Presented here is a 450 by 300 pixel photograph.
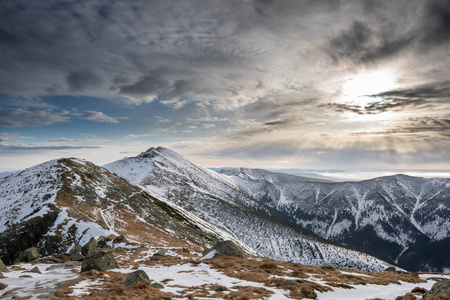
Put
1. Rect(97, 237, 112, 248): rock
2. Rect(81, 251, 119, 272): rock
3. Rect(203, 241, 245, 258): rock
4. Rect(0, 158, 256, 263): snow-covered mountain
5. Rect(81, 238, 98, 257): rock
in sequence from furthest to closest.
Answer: Rect(0, 158, 256, 263): snow-covered mountain < Rect(97, 237, 112, 248): rock < Rect(81, 238, 98, 257): rock < Rect(203, 241, 245, 258): rock < Rect(81, 251, 119, 272): rock

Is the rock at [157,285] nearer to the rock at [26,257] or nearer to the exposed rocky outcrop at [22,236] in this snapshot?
the rock at [26,257]

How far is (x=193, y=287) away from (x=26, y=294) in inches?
409

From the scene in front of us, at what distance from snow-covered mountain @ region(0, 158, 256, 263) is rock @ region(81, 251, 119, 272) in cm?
2750

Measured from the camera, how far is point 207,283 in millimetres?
16750

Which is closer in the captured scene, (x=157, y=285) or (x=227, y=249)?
(x=157, y=285)

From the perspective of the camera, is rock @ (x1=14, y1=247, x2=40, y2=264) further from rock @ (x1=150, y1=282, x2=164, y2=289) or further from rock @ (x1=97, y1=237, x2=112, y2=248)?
rock @ (x1=150, y1=282, x2=164, y2=289)

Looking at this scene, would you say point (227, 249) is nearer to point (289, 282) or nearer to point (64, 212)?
point (289, 282)

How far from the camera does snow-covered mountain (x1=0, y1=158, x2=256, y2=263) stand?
A: 44.7 meters

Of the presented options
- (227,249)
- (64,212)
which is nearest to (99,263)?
(227,249)

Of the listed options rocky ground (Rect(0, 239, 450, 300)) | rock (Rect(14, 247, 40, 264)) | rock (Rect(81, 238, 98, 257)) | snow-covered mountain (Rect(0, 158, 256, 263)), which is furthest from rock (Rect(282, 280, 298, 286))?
snow-covered mountain (Rect(0, 158, 256, 263))

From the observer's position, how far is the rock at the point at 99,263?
20516mm

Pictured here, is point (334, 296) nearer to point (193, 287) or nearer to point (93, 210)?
point (193, 287)

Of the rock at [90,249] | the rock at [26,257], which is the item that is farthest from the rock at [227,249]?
the rock at [26,257]

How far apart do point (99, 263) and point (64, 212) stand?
40.7 meters
